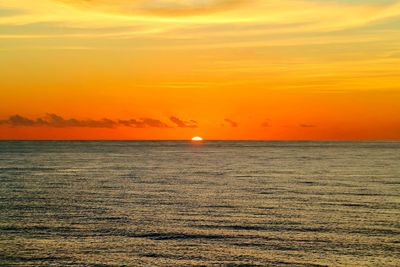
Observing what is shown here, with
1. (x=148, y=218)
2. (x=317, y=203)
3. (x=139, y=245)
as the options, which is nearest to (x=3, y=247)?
(x=139, y=245)

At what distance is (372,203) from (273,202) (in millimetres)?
10446

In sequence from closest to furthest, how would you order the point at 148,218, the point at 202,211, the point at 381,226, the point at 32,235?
the point at 32,235, the point at 381,226, the point at 148,218, the point at 202,211

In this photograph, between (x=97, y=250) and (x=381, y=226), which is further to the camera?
(x=381, y=226)

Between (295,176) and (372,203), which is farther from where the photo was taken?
(295,176)

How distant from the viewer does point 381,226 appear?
4547 cm

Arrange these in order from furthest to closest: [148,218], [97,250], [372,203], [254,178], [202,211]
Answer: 1. [254,178]
2. [372,203]
3. [202,211]
4. [148,218]
5. [97,250]

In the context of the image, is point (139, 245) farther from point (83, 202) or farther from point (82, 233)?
point (83, 202)

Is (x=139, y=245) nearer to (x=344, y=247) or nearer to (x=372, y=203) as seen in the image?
(x=344, y=247)

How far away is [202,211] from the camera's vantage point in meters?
53.6

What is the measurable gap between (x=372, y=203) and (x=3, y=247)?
37.9 meters

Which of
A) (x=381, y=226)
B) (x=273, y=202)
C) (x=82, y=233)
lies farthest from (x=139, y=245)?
(x=273, y=202)

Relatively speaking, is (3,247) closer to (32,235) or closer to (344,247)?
(32,235)

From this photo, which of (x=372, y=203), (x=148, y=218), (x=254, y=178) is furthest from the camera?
(x=254, y=178)

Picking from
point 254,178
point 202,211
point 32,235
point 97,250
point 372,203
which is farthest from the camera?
point 254,178
